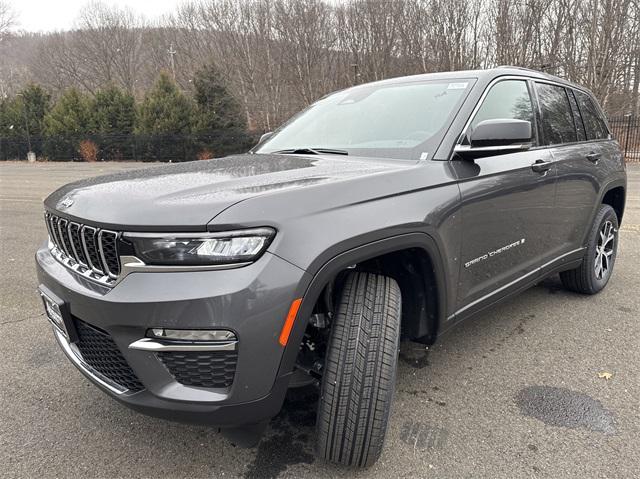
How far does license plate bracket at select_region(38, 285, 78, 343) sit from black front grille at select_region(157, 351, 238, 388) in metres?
0.55

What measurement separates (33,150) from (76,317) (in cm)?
3629

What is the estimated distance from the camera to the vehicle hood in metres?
1.67

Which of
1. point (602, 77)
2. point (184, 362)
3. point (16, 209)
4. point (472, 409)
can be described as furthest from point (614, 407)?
point (602, 77)

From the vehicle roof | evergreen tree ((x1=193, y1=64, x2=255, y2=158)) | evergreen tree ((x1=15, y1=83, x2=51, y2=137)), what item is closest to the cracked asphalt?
the vehicle roof

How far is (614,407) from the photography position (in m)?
2.52

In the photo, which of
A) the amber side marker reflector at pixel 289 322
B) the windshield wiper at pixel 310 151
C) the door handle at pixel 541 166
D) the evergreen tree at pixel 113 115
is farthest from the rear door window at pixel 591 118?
the evergreen tree at pixel 113 115

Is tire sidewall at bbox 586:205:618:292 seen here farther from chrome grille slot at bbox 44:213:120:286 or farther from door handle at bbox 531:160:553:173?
chrome grille slot at bbox 44:213:120:286

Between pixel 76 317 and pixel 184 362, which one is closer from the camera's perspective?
pixel 184 362

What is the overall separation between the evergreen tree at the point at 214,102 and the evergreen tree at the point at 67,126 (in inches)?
300

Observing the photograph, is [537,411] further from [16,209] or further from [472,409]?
[16,209]

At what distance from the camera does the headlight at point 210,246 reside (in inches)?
64.4

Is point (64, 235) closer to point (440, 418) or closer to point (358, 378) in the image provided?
point (358, 378)

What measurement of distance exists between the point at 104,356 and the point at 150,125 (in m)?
30.1

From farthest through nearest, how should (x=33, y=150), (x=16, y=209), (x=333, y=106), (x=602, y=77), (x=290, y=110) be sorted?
(x=290, y=110), (x=33, y=150), (x=602, y=77), (x=16, y=209), (x=333, y=106)
